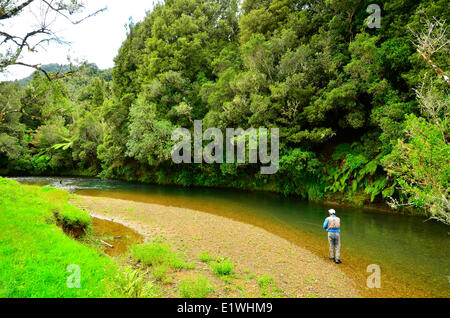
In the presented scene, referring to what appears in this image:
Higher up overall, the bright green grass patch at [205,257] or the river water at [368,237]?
the bright green grass patch at [205,257]

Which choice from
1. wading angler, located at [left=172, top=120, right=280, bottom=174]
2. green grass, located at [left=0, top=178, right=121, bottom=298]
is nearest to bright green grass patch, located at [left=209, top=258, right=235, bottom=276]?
green grass, located at [left=0, top=178, right=121, bottom=298]

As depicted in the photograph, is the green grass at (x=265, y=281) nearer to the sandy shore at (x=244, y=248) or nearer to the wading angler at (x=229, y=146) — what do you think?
the sandy shore at (x=244, y=248)

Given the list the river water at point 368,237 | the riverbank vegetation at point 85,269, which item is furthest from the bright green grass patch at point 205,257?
the river water at point 368,237

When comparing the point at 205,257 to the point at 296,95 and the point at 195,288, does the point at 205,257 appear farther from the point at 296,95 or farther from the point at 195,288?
the point at 296,95

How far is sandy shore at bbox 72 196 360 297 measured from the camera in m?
6.38

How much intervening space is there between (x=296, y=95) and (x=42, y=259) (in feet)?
57.8

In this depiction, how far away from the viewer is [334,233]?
7.99 m

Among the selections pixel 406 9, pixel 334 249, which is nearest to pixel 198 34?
pixel 406 9

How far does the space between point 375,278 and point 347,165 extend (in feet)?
34.4

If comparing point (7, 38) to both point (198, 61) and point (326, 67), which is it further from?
point (198, 61)

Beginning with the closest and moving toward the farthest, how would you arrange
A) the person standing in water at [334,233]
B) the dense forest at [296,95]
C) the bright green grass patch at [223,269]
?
the bright green grass patch at [223,269]
the person standing in water at [334,233]
the dense forest at [296,95]

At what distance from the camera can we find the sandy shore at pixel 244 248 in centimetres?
638

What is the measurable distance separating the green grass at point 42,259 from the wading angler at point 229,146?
1296 centimetres

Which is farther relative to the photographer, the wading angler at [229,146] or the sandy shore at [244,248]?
the wading angler at [229,146]
